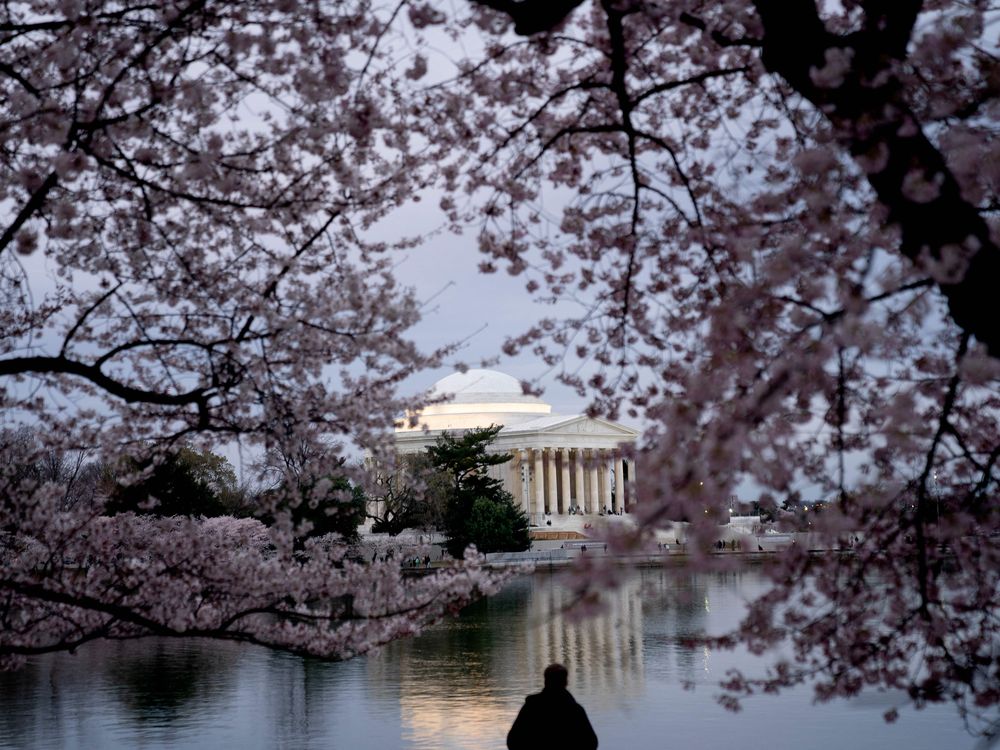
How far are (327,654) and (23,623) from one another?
2.23 metres

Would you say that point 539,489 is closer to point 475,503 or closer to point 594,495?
point 594,495

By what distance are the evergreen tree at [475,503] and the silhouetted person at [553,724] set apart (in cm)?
4427

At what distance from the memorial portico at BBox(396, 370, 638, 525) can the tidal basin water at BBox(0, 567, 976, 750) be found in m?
60.3

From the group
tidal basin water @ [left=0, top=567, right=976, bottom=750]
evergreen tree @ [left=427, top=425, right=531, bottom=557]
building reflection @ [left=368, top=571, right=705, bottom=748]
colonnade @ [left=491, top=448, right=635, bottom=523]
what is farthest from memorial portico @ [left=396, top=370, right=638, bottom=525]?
tidal basin water @ [left=0, top=567, right=976, bottom=750]

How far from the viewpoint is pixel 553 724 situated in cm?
823

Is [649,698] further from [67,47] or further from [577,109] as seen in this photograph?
[67,47]

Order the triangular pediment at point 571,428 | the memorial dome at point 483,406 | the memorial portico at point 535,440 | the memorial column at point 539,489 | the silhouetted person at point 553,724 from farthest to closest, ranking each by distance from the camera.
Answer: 1. the memorial dome at point 483,406
2. the memorial column at point 539,489
3. the triangular pediment at point 571,428
4. the memorial portico at point 535,440
5. the silhouetted person at point 553,724

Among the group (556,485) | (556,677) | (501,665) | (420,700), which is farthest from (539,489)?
(556,677)

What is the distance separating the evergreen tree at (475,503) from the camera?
57.6 m

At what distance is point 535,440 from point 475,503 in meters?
34.3

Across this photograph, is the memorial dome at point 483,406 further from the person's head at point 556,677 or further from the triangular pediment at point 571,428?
the person's head at point 556,677

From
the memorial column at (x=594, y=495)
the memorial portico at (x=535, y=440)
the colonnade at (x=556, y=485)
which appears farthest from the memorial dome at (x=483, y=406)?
the memorial column at (x=594, y=495)

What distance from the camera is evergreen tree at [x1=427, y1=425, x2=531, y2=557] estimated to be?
189 feet

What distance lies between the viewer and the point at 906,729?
1627 cm
